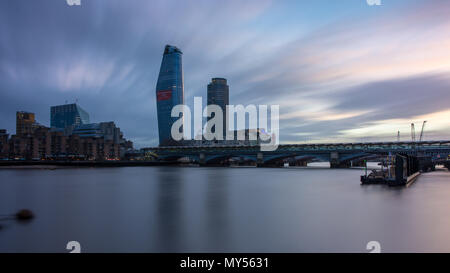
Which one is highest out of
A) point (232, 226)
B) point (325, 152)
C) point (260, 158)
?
point (325, 152)

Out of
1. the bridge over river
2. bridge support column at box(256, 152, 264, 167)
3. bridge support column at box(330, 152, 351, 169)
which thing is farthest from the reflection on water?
bridge support column at box(256, 152, 264, 167)

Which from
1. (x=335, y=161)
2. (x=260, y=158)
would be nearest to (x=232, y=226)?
(x=335, y=161)

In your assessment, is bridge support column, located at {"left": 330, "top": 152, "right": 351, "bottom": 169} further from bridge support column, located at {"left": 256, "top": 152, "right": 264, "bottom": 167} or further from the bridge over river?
bridge support column, located at {"left": 256, "top": 152, "right": 264, "bottom": 167}

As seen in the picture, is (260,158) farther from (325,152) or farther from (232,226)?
(232,226)

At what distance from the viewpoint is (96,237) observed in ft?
62.0

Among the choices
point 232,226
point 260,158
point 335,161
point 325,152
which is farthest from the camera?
point 260,158

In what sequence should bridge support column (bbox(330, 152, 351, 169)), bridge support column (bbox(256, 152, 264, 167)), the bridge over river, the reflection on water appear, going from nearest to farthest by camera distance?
the reflection on water → the bridge over river → bridge support column (bbox(330, 152, 351, 169)) → bridge support column (bbox(256, 152, 264, 167))

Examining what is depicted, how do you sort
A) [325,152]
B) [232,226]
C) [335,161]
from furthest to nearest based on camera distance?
[335,161]
[325,152]
[232,226]

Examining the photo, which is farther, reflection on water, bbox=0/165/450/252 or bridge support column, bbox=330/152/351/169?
bridge support column, bbox=330/152/351/169

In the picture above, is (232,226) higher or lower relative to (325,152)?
lower

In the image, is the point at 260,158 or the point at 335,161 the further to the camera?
the point at 260,158

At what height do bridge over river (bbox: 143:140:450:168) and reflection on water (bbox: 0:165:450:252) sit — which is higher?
bridge over river (bbox: 143:140:450:168)

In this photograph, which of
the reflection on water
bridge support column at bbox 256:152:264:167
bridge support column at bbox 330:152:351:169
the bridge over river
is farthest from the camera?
bridge support column at bbox 256:152:264:167
